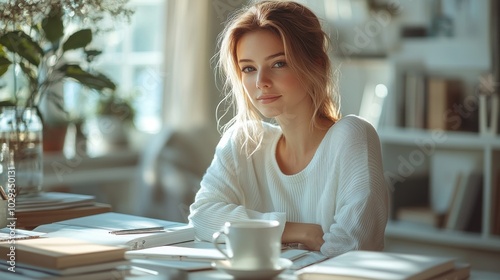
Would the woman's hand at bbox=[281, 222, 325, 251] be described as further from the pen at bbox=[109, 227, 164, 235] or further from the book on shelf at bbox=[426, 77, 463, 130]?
the book on shelf at bbox=[426, 77, 463, 130]

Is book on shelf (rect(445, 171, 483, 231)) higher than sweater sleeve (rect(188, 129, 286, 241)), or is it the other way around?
sweater sleeve (rect(188, 129, 286, 241))

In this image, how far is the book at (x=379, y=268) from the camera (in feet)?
3.73

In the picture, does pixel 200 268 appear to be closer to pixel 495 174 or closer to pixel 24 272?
pixel 24 272

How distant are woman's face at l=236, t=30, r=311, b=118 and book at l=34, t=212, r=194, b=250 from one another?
37cm

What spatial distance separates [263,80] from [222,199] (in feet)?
1.01

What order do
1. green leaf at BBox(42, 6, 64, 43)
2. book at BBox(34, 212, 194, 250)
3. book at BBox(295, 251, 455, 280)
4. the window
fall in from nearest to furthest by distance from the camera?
book at BBox(295, 251, 455, 280)
book at BBox(34, 212, 194, 250)
green leaf at BBox(42, 6, 64, 43)
the window

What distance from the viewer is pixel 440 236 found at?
3.67 m

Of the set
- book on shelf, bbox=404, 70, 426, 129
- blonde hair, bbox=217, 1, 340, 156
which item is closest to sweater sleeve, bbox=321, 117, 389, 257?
blonde hair, bbox=217, 1, 340, 156

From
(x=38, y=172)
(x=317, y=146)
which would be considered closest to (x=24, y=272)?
(x=38, y=172)

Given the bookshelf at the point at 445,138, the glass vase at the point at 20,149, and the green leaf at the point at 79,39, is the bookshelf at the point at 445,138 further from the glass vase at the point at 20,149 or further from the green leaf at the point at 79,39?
the glass vase at the point at 20,149

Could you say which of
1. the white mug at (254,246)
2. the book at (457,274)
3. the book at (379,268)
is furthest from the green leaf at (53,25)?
the book at (457,274)

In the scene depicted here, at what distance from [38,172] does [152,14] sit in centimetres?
266

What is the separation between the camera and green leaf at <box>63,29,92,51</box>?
1987mm

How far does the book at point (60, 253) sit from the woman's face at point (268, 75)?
26.5 inches
